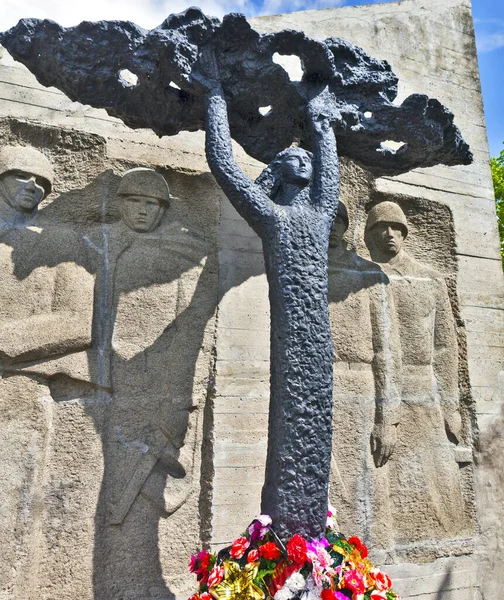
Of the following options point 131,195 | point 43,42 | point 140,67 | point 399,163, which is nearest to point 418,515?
point 399,163

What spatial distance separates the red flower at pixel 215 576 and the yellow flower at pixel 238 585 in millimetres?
13

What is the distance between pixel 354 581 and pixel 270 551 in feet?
1.28

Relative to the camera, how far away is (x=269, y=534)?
2.66m

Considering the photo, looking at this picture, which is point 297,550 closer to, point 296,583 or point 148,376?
point 296,583

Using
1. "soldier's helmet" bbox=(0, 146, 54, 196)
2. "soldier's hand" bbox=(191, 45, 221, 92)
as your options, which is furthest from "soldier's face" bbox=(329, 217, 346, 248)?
"soldier's helmet" bbox=(0, 146, 54, 196)

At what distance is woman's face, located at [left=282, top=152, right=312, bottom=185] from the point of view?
10.6 ft

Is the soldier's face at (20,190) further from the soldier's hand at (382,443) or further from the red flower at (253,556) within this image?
the soldier's hand at (382,443)

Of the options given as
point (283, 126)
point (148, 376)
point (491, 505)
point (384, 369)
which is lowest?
point (491, 505)

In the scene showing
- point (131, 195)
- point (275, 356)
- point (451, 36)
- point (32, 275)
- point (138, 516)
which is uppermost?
point (451, 36)

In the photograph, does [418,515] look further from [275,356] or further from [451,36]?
[451,36]

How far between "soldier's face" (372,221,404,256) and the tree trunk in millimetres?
1635

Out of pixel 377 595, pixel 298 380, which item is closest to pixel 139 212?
pixel 298 380

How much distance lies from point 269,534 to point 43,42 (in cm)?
269

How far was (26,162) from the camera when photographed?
3676 millimetres
